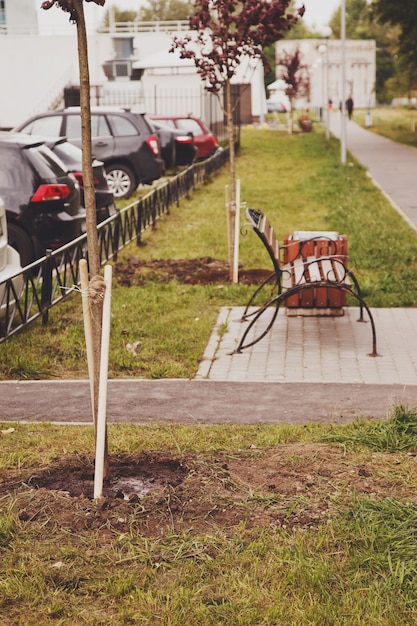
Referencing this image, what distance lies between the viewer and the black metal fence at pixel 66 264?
837 cm

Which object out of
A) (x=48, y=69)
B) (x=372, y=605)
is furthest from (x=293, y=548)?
(x=48, y=69)

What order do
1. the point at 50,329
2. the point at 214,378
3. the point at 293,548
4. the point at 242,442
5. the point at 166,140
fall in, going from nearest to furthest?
the point at 293,548 → the point at 242,442 → the point at 214,378 → the point at 50,329 → the point at 166,140

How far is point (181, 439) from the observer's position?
5.71m

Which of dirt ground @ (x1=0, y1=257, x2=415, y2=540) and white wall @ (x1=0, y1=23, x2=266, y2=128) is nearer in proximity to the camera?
dirt ground @ (x1=0, y1=257, x2=415, y2=540)

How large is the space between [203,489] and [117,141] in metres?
16.2

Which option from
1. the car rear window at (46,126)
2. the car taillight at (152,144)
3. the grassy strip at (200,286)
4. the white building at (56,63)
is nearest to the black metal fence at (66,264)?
the grassy strip at (200,286)

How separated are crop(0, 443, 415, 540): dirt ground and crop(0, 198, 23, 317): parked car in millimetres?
3135

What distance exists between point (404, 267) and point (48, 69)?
4782cm

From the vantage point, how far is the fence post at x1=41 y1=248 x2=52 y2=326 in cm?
913

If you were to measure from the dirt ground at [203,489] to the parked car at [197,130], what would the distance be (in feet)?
78.3

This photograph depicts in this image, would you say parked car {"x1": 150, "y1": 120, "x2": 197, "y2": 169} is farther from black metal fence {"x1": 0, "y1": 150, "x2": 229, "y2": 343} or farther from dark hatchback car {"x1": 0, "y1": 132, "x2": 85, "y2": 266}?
dark hatchback car {"x1": 0, "y1": 132, "x2": 85, "y2": 266}

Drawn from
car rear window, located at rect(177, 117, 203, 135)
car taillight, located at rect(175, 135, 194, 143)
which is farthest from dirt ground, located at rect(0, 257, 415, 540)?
car rear window, located at rect(177, 117, 203, 135)

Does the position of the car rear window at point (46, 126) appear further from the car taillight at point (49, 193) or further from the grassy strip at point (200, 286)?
the car taillight at point (49, 193)

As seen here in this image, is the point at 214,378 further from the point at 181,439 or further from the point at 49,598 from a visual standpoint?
the point at 49,598
